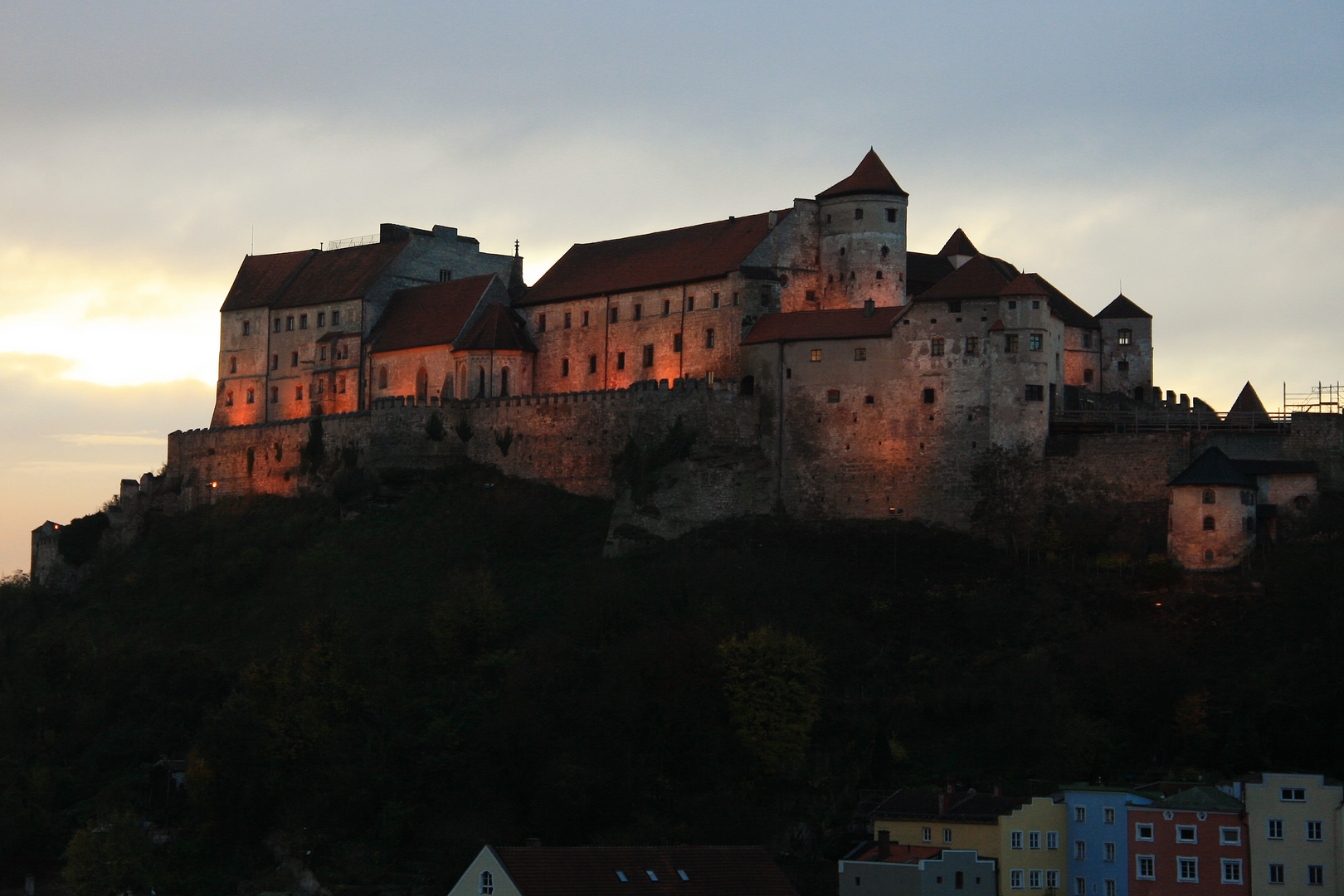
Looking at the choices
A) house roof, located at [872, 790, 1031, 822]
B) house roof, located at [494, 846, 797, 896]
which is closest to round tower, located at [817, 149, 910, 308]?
house roof, located at [872, 790, 1031, 822]

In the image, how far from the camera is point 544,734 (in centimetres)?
7144

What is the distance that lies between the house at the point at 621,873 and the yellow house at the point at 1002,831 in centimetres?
470

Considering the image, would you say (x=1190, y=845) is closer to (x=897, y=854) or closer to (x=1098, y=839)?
(x=1098, y=839)

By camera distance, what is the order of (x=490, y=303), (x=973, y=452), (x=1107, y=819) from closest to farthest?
1. (x=1107, y=819)
2. (x=973, y=452)
3. (x=490, y=303)

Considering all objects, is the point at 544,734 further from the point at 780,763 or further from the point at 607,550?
the point at 607,550

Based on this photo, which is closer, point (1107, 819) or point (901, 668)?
point (1107, 819)

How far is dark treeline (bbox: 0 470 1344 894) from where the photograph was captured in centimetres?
6806

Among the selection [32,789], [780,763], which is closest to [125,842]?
[32,789]

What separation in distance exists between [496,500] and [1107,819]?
3448 centimetres

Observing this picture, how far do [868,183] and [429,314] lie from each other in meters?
24.1

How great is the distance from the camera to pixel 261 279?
11244 centimetres

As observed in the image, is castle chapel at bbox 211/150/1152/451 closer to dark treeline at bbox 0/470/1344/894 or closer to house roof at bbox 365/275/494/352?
house roof at bbox 365/275/494/352

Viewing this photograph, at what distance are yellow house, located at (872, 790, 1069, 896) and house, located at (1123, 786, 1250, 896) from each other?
245cm

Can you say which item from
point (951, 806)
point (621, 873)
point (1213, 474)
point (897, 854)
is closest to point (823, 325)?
point (1213, 474)
